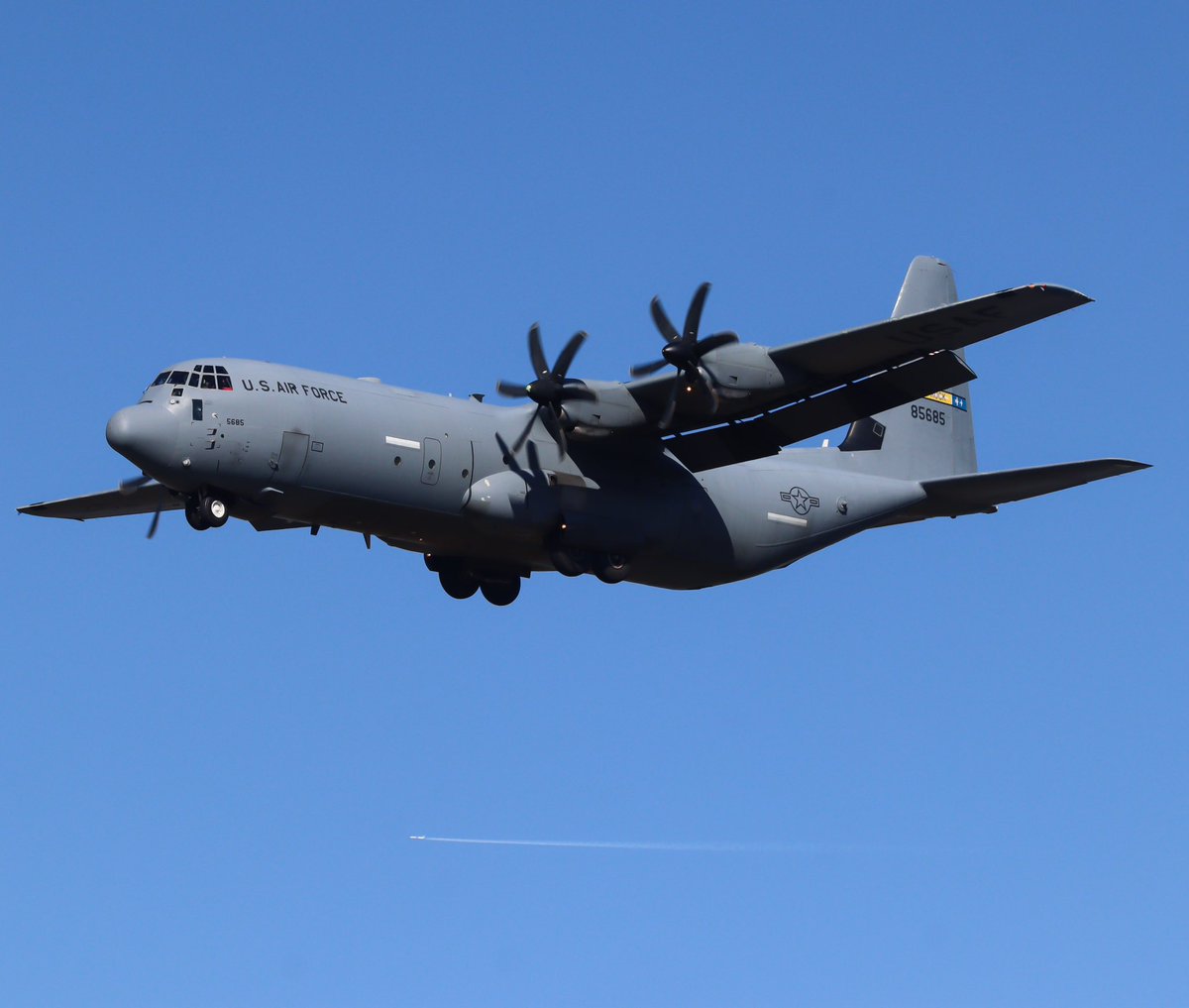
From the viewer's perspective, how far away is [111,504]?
104 ft

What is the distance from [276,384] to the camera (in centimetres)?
2581

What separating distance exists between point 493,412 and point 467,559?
284 cm

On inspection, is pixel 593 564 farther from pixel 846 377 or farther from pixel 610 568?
pixel 846 377

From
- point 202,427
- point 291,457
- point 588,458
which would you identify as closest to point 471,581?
point 588,458

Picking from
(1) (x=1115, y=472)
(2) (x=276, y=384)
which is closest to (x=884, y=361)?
(1) (x=1115, y=472)

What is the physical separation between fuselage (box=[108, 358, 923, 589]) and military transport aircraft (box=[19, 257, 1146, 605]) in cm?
3

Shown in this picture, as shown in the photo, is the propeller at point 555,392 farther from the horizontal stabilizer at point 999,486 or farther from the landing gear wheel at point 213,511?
the horizontal stabilizer at point 999,486

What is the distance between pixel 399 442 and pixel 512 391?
2.54 metres

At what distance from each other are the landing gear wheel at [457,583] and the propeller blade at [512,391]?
11.0 ft

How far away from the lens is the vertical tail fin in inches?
1293

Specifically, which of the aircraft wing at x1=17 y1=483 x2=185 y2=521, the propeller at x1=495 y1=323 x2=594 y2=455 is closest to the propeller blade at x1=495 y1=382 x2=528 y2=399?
the propeller at x1=495 y1=323 x2=594 y2=455

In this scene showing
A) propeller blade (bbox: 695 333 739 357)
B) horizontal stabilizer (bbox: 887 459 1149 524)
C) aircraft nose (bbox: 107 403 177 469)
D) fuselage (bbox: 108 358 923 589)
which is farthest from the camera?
horizontal stabilizer (bbox: 887 459 1149 524)

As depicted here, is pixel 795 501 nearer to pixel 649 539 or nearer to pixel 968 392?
pixel 649 539

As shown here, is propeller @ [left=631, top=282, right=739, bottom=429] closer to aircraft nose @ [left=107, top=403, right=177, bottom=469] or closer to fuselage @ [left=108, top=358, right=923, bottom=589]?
fuselage @ [left=108, top=358, right=923, bottom=589]
